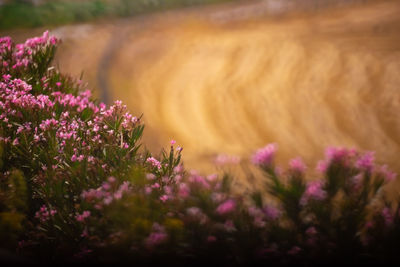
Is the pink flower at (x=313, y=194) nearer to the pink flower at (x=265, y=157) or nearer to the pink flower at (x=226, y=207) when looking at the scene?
the pink flower at (x=265, y=157)

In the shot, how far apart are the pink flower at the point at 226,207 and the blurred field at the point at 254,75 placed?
2037 millimetres

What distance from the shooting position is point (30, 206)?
2342 mm

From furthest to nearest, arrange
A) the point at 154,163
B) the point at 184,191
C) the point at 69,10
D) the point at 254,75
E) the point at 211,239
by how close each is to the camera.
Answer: the point at 69,10
the point at 254,75
the point at 154,163
the point at 184,191
the point at 211,239

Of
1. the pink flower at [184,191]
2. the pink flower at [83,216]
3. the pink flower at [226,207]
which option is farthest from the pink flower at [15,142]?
the pink flower at [226,207]

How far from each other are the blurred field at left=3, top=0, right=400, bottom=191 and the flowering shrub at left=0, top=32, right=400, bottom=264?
1.76 m

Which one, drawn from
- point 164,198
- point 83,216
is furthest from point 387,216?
point 83,216

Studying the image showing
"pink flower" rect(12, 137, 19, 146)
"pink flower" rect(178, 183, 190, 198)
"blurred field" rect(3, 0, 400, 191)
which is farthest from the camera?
"blurred field" rect(3, 0, 400, 191)

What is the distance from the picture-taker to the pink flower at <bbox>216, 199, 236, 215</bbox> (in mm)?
1849

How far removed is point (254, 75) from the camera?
517cm

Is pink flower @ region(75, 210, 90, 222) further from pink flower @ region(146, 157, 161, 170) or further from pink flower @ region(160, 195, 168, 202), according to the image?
pink flower @ region(146, 157, 161, 170)

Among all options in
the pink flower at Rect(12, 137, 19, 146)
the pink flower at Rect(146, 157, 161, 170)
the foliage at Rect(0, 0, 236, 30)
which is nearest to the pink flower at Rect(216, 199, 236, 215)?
the pink flower at Rect(146, 157, 161, 170)

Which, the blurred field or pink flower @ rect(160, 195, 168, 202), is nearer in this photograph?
pink flower @ rect(160, 195, 168, 202)

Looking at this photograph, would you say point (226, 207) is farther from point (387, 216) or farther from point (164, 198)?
point (387, 216)

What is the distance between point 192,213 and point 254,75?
350 centimetres
